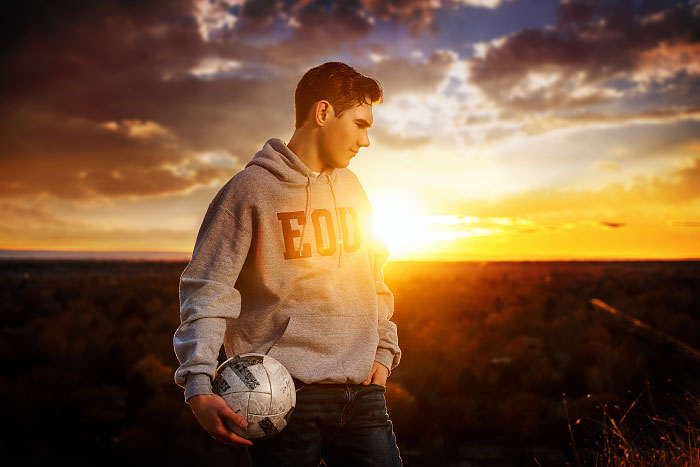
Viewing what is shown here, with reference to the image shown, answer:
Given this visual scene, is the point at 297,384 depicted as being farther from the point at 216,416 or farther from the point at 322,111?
the point at 322,111

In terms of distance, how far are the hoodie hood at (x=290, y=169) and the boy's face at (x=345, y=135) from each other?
0.11 metres

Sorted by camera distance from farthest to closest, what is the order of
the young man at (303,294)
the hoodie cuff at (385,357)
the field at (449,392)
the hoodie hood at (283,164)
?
the field at (449,392) → the hoodie cuff at (385,357) → the hoodie hood at (283,164) → the young man at (303,294)

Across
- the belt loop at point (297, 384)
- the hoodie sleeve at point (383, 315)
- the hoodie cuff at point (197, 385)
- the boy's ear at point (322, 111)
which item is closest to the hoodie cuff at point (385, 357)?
the hoodie sleeve at point (383, 315)

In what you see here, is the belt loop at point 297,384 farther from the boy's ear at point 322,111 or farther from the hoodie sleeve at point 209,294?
the boy's ear at point 322,111

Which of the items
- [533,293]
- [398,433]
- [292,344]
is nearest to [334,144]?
[292,344]

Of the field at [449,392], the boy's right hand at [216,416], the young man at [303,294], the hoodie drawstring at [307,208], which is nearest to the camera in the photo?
the boy's right hand at [216,416]

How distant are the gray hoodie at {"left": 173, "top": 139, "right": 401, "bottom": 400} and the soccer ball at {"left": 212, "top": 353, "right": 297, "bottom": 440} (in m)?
0.08

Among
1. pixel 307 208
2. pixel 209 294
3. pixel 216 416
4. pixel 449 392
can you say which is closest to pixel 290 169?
pixel 307 208

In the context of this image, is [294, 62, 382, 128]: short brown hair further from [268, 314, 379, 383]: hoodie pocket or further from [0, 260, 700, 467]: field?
[0, 260, 700, 467]: field

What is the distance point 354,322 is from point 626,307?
24361 mm

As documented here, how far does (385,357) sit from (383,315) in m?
0.21

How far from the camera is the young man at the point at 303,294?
203 centimetres

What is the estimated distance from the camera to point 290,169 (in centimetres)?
232

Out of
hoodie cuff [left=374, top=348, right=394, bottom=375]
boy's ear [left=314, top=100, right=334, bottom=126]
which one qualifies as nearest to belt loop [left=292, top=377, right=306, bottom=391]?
hoodie cuff [left=374, top=348, right=394, bottom=375]
